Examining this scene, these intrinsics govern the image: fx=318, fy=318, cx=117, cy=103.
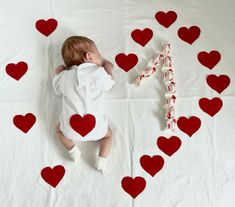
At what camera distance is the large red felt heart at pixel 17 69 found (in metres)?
1.41

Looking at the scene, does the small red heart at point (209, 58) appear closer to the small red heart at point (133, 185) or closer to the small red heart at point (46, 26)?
the small red heart at point (133, 185)

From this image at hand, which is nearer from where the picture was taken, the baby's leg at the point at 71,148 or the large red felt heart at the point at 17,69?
the baby's leg at the point at 71,148

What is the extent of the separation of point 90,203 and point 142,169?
0.23 meters

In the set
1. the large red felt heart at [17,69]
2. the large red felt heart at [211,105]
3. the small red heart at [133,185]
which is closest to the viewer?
the small red heart at [133,185]

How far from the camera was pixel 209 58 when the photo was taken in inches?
54.2

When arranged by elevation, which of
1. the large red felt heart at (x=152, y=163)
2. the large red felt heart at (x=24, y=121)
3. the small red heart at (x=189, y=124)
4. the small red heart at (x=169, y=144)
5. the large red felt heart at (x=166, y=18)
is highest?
the large red felt heart at (x=166, y=18)

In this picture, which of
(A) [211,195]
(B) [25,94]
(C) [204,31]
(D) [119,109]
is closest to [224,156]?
(A) [211,195]

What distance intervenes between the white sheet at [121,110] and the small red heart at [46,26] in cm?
2

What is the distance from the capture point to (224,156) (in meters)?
1.23

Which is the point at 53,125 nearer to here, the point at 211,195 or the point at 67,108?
the point at 67,108

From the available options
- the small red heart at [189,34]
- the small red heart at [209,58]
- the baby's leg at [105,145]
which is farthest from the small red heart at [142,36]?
the baby's leg at [105,145]

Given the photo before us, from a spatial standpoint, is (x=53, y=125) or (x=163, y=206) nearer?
(x=163, y=206)

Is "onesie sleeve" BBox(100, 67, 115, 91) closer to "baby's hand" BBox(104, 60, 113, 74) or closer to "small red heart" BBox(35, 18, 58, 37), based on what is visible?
"baby's hand" BBox(104, 60, 113, 74)

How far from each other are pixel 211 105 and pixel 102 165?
507 mm
